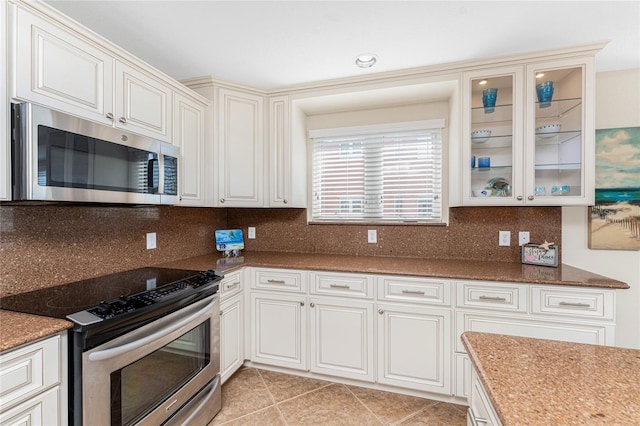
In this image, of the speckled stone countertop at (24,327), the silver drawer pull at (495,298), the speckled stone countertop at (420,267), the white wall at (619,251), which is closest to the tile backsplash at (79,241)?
the speckled stone countertop at (420,267)

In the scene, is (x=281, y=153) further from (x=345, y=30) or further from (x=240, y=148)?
(x=345, y=30)

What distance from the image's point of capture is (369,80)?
7.68ft

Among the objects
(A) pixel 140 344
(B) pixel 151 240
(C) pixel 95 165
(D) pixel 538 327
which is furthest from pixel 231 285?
(D) pixel 538 327

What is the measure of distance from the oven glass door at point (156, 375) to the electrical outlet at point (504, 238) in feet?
7.34

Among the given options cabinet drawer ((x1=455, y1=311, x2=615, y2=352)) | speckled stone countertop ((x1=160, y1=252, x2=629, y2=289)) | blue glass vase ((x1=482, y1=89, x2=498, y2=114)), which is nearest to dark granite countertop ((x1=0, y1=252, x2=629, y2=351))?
speckled stone countertop ((x1=160, y1=252, x2=629, y2=289))

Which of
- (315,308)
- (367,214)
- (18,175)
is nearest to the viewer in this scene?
(18,175)

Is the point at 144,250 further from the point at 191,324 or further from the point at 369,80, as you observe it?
the point at 369,80

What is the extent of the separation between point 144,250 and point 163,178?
700 mm

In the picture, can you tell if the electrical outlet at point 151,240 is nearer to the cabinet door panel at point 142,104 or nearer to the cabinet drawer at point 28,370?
the cabinet door panel at point 142,104

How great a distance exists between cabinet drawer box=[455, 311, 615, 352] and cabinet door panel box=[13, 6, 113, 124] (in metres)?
2.42

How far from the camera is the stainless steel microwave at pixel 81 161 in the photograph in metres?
1.18

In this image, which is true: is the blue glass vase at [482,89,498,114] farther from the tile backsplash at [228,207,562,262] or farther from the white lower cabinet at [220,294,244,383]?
the white lower cabinet at [220,294,244,383]

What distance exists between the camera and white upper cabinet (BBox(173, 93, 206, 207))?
6.98ft

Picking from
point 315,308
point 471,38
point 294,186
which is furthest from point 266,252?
point 471,38
